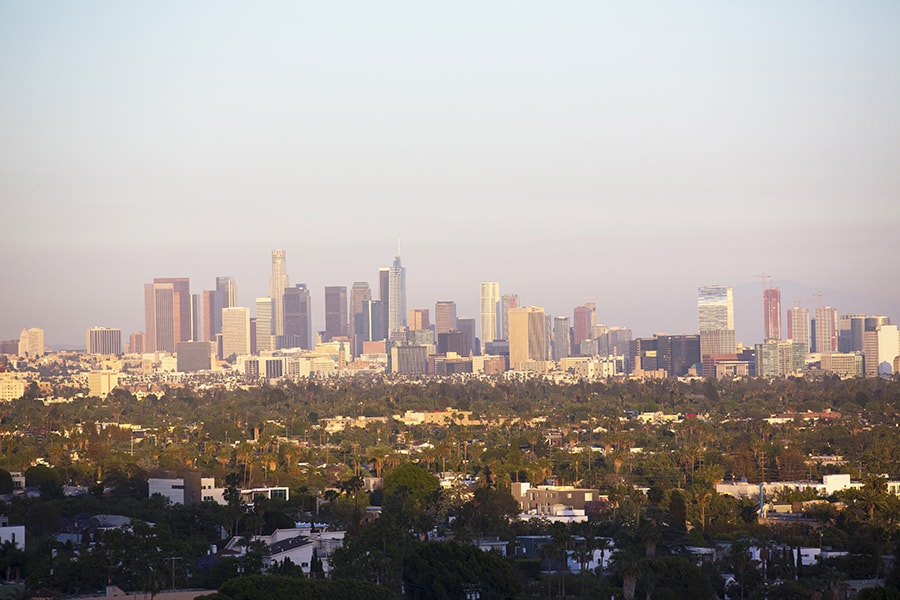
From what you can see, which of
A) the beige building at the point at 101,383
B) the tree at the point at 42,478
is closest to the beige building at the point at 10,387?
the beige building at the point at 101,383

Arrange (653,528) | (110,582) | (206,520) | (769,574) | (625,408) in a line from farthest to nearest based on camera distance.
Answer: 1. (625,408)
2. (206,520)
3. (653,528)
4. (769,574)
5. (110,582)

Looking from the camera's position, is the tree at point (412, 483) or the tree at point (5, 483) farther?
the tree at point (5, 483)

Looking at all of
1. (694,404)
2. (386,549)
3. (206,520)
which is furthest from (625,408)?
(386,549)

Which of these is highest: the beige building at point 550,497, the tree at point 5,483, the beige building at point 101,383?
the beige building at point 101,383

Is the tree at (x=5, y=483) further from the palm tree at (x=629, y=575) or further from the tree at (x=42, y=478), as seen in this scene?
the palm tree at (x=629, y=575)

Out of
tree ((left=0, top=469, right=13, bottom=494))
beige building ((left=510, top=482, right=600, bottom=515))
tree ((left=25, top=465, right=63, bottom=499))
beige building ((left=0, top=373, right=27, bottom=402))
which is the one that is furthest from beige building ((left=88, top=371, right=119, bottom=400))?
beige building ((left=510, top=482, right=600, bottom=515))

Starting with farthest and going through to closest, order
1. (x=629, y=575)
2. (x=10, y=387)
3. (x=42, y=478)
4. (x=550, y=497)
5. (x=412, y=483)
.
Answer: (x=10, y=387), (x=42, y=478), (x=550, y=497), (x=412, y=483), (x=629, y=575)

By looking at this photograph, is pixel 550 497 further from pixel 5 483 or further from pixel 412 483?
pixel 5 483

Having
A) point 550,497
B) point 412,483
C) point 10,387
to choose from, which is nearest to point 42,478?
point 412,483

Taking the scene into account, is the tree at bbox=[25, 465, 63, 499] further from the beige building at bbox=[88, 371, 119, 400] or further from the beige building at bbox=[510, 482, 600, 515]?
the beige building at bbox=[88, 371, 119, 400]

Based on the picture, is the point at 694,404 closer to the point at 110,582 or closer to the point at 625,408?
the point at 625,408

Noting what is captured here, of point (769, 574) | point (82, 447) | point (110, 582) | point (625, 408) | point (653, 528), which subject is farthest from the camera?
point (625, 408)
